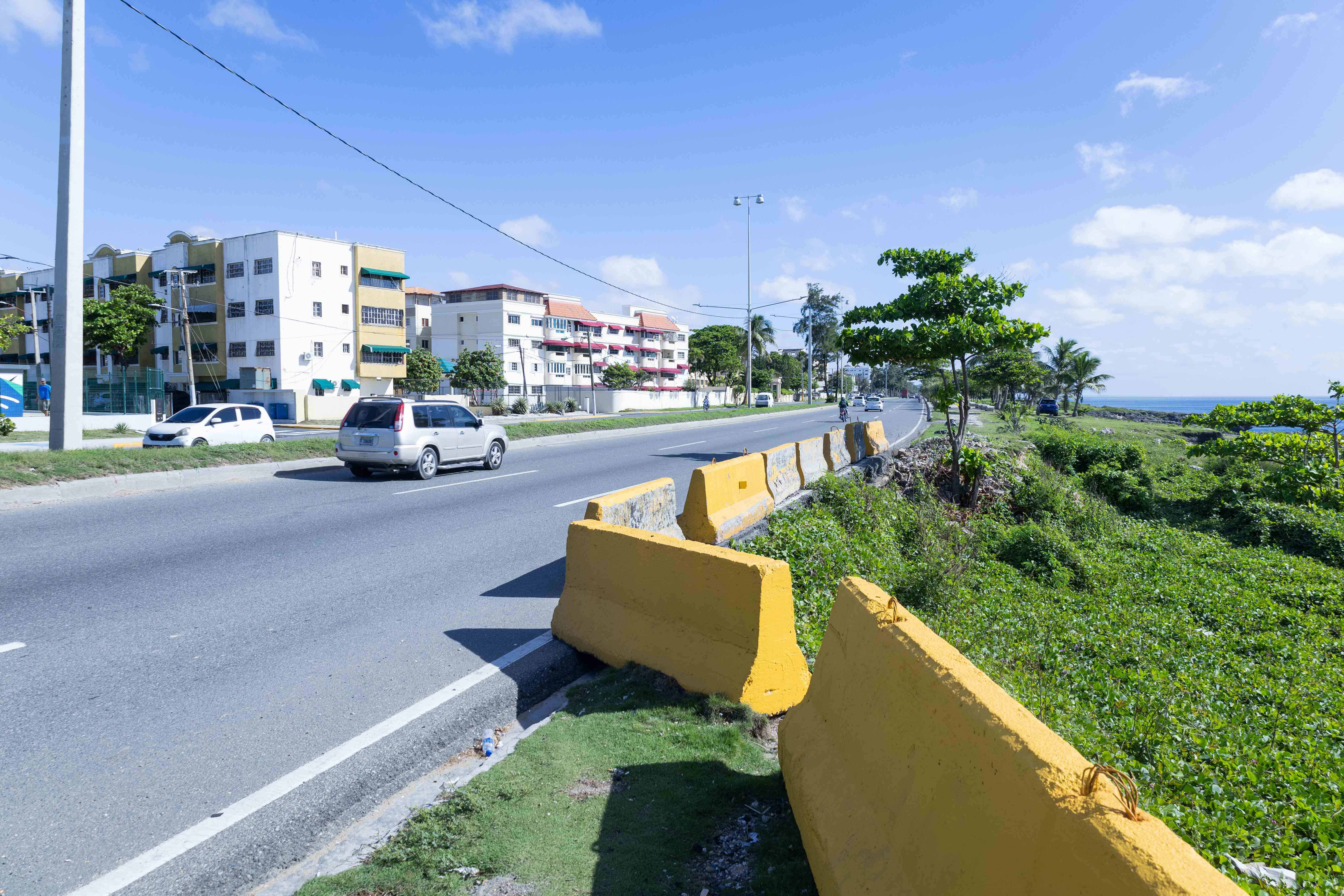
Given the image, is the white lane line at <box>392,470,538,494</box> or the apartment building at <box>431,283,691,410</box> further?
the apartment building at <box>431,283,691,410</box>

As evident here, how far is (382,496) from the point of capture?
12398mm

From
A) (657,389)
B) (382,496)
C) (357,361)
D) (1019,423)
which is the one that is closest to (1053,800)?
(382,496)

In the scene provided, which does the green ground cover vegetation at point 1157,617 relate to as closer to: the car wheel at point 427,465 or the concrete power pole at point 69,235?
the car wheel at point 427,465

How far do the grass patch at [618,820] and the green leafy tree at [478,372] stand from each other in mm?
63172

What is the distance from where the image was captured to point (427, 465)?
14.9 meters

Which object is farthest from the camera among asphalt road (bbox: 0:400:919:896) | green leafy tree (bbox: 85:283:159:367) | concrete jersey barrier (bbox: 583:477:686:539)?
green leafy tree (bbox: 85:283:159:367)

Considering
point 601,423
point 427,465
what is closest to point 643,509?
point 427,465

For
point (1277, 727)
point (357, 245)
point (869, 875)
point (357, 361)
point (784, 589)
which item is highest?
point (357, 245)

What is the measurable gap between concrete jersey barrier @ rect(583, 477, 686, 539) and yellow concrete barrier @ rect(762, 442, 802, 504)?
9.02 ft

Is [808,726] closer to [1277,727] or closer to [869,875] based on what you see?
[869,875]

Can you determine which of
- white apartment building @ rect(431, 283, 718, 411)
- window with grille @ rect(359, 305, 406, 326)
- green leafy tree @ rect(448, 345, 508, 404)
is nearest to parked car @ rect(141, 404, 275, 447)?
window with grille @ rect(359, 305, 406, 326)

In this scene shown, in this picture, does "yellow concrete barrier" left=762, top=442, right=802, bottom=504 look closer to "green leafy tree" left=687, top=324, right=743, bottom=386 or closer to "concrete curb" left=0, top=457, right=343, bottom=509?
"concrete curb" left=0, top=457, right=343, bottom=509

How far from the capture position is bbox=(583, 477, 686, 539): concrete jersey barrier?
21.8ft

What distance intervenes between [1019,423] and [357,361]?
1873 inches
